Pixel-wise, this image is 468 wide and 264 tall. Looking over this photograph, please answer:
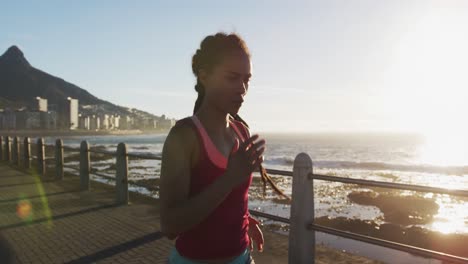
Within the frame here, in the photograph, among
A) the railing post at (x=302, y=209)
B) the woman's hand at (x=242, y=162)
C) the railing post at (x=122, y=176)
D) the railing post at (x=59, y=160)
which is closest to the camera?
the woman's hand at (x=242, y=162)

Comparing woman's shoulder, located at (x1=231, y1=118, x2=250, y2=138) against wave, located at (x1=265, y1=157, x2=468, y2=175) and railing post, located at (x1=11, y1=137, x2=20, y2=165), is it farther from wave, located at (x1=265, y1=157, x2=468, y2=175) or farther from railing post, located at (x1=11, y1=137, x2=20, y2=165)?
wave, located at (x1=265, y1=157, x2=468, y2=175)

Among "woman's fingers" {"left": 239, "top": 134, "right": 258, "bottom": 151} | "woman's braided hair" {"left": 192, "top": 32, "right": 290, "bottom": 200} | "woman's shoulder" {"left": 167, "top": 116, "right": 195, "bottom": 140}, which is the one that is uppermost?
"woman's braided hair" {"left": 192, "top": 32, "right": 290, "bottom": 200}

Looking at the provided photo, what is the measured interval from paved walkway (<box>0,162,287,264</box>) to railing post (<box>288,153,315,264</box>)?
715mm

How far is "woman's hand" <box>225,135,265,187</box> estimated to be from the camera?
163 cm

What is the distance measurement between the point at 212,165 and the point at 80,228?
6834 mm

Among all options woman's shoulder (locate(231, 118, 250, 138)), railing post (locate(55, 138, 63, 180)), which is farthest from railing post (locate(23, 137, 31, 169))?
woman's shoulder (locate(231, 118, 250, 138))

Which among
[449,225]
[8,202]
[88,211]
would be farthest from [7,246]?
[449,225]

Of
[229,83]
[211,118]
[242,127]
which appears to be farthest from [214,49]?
[242,127]

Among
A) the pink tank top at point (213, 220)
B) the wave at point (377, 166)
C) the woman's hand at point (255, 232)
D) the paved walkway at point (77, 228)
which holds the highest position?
the pink tank top at point (213, 220)

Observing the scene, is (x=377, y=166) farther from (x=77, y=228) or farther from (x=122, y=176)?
(x=77, y=228)

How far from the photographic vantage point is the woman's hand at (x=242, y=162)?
1629mm

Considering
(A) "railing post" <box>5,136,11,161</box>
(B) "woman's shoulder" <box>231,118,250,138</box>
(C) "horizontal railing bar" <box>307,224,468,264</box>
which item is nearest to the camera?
(B) "woman's shoulder" <box>231,118,250,138</box>

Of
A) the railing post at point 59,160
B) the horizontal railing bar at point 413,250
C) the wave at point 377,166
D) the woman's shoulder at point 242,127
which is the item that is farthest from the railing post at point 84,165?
the wave at point 377,166

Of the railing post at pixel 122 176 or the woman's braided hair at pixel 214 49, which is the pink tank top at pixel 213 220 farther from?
the railing post at pixel 122 176
